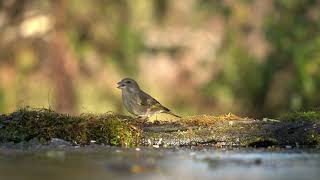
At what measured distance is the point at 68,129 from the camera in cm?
864

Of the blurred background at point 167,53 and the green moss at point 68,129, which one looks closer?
the green moss at point 68,129

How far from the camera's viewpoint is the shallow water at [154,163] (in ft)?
21.9

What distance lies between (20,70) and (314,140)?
36.3ft

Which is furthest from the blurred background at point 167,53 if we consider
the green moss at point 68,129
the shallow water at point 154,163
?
the shallow water at point 154,163

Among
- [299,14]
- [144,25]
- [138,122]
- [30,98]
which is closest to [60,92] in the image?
[30,98]

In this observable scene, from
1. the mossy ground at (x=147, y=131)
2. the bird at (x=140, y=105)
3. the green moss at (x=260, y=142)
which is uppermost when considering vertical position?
the bird at (x=140, y=105)

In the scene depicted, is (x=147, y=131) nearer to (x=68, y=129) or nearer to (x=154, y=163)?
(x=68, y=129)

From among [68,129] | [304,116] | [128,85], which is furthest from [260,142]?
[128,85]

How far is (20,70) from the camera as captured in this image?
18.8 metres

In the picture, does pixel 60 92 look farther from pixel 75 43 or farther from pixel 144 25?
pixel 144 25

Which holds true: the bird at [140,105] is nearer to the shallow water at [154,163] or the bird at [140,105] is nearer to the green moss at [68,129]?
the green moss at [68,129]

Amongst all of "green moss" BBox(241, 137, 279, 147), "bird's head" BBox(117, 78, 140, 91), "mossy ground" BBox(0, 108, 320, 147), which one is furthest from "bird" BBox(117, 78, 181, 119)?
"green moss" BBox(241, 137, 279, 147)

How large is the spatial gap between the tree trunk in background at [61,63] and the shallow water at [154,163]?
9.65m

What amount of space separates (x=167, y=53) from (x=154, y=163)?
13013mm
